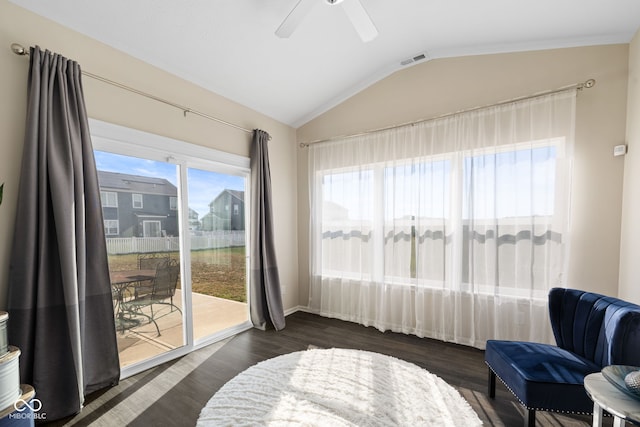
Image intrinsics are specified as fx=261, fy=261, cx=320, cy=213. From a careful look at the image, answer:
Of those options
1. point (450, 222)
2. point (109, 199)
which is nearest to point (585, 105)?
point (450, 222)

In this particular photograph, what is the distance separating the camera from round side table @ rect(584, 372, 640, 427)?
107cm

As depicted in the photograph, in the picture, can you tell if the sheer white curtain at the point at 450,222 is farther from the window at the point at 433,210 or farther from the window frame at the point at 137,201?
the window frame at the point at 137,201

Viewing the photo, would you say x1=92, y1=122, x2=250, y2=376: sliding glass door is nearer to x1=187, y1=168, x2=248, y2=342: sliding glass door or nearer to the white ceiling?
x1=187, y1=168, x2=248, y2=342: sliding glass door

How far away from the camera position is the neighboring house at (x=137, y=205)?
2221mm

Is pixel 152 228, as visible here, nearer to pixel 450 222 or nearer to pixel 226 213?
pixel 226 213

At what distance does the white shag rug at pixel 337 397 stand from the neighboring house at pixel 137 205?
156cm

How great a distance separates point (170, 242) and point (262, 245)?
3.39 feet

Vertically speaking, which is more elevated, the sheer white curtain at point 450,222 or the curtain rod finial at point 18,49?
the curtain rod finial at point 18,49

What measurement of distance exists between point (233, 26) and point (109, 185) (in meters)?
1.73

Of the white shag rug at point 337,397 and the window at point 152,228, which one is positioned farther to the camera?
the window at point 152,228

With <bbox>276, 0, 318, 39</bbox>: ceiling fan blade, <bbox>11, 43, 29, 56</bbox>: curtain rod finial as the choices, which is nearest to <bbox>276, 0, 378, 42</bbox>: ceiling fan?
<bbox>276, 0, 318, 39</bbox>: ceiling fan blade

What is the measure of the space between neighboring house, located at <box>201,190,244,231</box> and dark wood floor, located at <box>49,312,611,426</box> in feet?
4.33

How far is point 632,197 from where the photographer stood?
6.76ft

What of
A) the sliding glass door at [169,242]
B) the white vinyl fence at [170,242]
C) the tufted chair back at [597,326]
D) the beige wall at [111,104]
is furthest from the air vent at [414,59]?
the white vinyl fence at [170,242]
